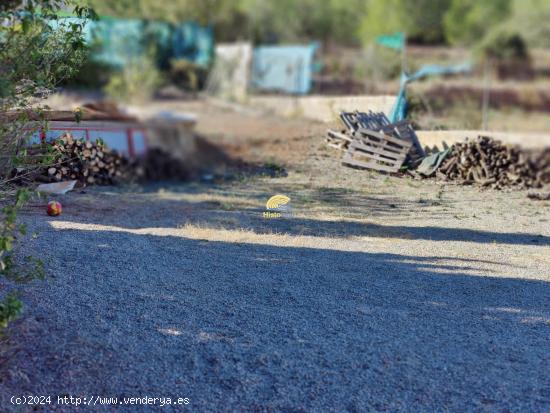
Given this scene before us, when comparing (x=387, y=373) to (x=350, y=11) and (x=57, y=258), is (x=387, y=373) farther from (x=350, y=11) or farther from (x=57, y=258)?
(x=350, y=11)

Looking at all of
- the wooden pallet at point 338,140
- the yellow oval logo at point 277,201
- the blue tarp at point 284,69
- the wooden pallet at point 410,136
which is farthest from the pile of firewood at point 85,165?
the blue tarp at point 284,69

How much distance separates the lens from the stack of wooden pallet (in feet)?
37.2

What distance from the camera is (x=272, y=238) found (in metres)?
10.2

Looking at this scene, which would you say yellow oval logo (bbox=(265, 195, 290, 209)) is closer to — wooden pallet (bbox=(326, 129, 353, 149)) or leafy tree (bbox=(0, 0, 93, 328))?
wooden pallet (bbox=(326, 129, 353, 149))

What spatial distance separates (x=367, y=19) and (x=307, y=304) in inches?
1449

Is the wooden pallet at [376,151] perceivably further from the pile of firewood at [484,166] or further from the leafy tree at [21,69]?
the leafy tree at [21,69]

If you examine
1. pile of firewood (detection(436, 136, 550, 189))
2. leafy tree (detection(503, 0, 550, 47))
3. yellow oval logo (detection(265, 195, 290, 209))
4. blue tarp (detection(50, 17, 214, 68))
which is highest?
leafy tree (detection(503, 0, 550, 47))

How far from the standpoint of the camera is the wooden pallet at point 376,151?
11.3 metres

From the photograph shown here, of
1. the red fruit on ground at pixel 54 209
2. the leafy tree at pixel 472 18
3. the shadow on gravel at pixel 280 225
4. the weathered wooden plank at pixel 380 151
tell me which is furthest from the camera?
the leafy tree at pixel 472 18

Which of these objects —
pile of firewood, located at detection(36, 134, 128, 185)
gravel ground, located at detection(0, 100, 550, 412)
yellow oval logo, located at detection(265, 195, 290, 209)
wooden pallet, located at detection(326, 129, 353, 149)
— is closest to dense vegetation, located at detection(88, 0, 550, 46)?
pile of firewood, located at detection(36, 134, 128, 185)

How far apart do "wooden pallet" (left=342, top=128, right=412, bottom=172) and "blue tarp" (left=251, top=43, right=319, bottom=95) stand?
52.8 ft

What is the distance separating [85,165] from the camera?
40.2 ft

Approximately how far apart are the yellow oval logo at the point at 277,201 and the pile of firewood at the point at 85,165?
104 inches

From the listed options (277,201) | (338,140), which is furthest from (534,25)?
(277,201)
